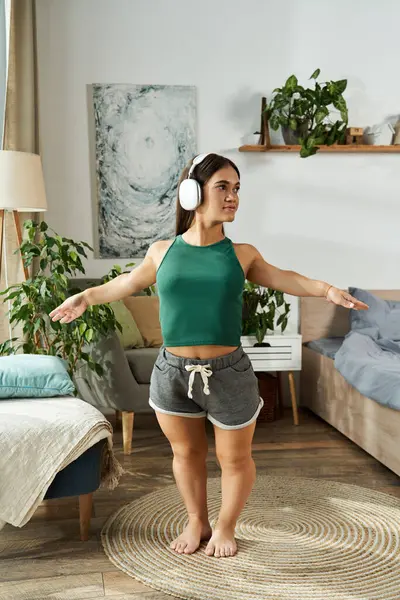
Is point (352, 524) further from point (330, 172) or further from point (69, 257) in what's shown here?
point (330, 172)

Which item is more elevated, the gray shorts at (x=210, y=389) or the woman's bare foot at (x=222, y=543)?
the gray shorts at (x=210, y=389)

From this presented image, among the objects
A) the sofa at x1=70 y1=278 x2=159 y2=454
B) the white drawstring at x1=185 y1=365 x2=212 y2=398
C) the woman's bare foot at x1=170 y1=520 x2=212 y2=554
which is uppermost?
the white drawstring at x1=185 y1=365 x2=212 y2=398

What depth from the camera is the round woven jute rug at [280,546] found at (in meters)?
2.07

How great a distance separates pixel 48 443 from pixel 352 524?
3.72ft

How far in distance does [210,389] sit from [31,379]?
2.50 ft

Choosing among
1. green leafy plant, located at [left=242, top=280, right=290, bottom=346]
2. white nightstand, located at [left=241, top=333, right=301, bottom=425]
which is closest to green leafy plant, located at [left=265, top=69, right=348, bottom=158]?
green leafy plant, located at [left=242, top=280, right=290, bottom=346]

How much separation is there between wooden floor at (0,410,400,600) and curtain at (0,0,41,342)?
1.11 metres

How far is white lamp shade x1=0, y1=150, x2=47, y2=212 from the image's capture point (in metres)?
3.43

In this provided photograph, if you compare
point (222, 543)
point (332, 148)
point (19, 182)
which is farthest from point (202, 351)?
point (332, 148)

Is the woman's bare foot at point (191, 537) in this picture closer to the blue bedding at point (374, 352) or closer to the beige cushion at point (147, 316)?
the blue bedding at point (374, 352)

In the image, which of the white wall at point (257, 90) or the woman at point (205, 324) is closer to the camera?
the woman at point (205, 324)

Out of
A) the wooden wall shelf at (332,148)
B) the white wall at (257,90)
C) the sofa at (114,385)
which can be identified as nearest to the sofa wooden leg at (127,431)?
the sofa at (114,385)

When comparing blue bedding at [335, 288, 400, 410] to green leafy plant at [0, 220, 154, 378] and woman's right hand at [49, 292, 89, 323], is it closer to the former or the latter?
green leafy plant at [0, 220, 154, 378]

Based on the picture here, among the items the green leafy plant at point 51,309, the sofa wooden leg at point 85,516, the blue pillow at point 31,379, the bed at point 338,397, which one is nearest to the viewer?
the sofa wooden leg at point 85,516
